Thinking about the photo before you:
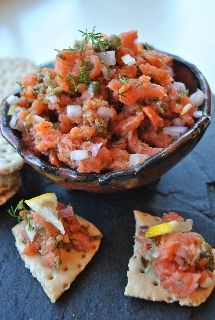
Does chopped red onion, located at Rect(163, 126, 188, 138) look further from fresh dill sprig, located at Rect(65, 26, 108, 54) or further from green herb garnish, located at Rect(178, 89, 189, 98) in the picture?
fresh dill sprig, located at Rect(65, 26, 108, 54)

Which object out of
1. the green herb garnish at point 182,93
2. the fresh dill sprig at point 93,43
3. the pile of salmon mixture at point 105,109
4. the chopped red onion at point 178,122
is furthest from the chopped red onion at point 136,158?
the fresh dill sprig at point 93,43

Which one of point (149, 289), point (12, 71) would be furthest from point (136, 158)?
point (12, 71)

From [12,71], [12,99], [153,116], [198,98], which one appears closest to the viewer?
[153,116]

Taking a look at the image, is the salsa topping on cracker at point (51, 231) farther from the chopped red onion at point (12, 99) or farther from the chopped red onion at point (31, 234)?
the chopped red onion at point (12, 99)

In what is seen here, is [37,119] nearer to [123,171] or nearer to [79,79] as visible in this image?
[79,79]

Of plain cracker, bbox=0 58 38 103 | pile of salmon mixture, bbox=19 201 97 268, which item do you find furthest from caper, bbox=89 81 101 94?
plain cracker, bbox=0 58 38 103
